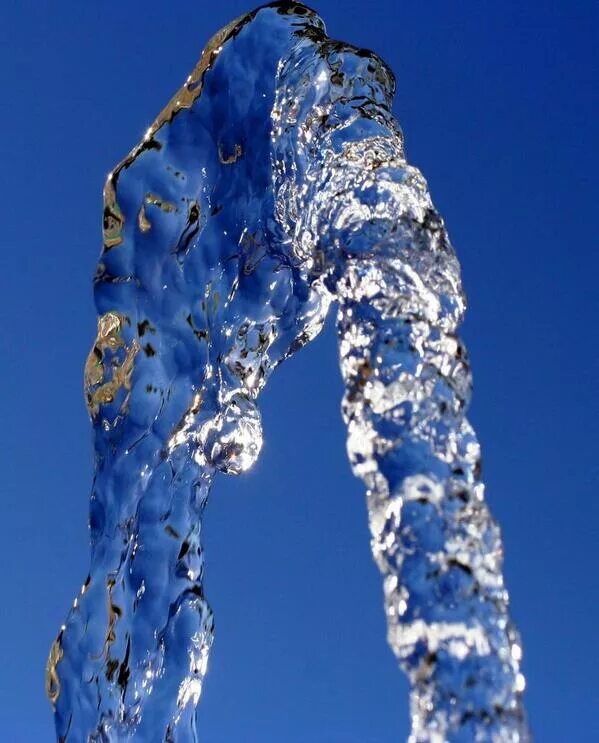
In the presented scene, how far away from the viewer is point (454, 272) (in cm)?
285

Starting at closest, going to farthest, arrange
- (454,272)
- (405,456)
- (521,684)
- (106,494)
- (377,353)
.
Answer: (521,684), (405,456), (377,353), (454,272), (106,494)

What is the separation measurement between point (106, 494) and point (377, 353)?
1212 mm

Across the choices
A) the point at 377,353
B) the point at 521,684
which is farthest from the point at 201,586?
the point at 521,684

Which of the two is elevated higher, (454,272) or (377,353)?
(454,272)

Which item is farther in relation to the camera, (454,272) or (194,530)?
(194,530)

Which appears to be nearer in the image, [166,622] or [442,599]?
[442,599]

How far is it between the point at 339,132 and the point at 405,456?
116 cm

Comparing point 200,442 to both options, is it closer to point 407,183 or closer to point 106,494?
point 106,494

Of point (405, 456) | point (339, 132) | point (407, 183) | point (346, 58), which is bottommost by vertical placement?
point (405, 456)

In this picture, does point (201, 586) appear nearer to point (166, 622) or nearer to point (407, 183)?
point (166, 622)

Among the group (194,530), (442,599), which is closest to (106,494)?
(194,530)

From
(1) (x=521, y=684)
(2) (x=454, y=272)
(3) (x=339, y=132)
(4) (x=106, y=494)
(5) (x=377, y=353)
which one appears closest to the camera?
(1) (x=521, y=684)

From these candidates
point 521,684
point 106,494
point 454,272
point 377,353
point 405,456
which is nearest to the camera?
point 521,684

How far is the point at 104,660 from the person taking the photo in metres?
3.40
